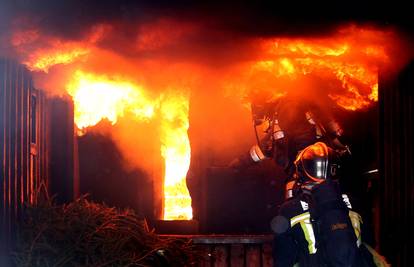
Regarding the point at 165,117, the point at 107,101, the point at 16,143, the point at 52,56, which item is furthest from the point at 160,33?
the point at 165,117

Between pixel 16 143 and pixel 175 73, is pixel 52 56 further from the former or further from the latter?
pixel 175 73

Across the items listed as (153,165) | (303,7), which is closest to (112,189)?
(153,165)

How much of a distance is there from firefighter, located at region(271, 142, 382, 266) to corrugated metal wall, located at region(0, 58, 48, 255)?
8.82 feet

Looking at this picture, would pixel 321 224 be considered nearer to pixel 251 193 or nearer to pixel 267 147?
pixel 267 147

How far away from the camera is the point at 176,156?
9992mm

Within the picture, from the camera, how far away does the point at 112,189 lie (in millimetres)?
9930

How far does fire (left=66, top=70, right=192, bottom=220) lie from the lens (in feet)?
30.2

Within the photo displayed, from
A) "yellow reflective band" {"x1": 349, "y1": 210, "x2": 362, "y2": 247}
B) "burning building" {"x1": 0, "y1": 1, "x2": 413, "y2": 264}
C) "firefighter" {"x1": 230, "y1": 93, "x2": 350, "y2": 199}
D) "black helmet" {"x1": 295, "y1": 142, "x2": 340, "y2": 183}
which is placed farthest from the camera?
"firefighter" {"x1": 230, "y1": 93, "x2": 350, "y2": 199}

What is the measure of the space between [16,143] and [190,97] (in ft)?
12.4

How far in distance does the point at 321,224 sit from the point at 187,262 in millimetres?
2668

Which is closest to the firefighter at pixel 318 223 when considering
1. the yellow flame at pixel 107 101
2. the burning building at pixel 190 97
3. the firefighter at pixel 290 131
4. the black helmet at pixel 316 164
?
the black helmet at pixel 316 164

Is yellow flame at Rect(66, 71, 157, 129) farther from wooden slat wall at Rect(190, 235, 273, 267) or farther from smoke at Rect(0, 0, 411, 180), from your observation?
wooden slat wall at Rect(190, 235, 273, 267)

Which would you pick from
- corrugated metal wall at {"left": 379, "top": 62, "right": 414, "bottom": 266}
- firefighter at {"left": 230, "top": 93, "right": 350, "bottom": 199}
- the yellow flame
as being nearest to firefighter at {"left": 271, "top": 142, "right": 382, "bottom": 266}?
firefighter at {"left": 230, "top": 93, "right": 350, "bottom": 199}

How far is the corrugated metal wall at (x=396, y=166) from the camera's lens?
7680 millimetres
